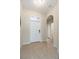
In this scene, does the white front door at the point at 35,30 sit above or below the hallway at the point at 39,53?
above

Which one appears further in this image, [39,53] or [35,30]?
[35,30]

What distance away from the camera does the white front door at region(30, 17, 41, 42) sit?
23.8 ft

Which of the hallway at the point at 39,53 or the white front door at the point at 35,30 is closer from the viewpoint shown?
the hallway at the point at 39,53

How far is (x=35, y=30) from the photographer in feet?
24.7

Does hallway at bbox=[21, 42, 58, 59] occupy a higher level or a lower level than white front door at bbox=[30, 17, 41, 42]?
lower

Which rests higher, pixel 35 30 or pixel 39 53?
pixel 35 30

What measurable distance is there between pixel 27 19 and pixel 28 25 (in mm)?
486

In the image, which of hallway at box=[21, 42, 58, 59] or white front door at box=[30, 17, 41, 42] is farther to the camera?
white front door at box=[30, 17, 41, 42]

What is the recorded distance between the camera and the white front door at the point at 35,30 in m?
7.27
